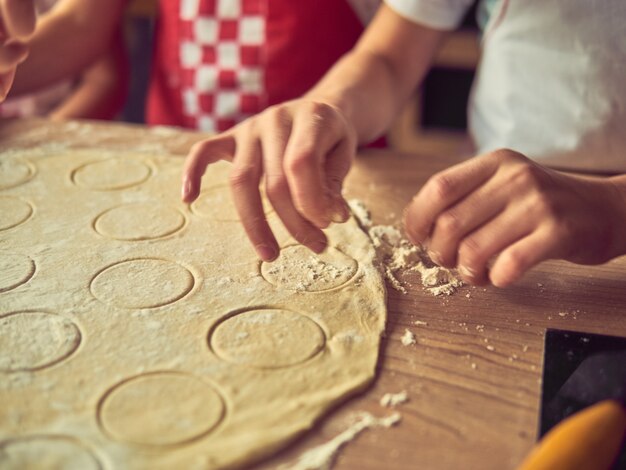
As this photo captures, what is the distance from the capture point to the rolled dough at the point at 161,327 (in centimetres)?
56

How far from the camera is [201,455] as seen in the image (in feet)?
1.77

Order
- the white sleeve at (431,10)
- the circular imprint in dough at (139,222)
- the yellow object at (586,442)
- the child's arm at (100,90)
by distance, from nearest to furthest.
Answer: the yellow object at (586,442) → the circular imprint in dough at (139,222) → the white sleeve at (431,10) → the child's arm at (100,90)

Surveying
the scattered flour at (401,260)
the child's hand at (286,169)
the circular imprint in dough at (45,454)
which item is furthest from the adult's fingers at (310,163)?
the circular imprint in dough at (45,454)

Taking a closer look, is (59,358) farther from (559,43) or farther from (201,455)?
(559,43)

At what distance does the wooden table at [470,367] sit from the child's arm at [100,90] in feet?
2.72

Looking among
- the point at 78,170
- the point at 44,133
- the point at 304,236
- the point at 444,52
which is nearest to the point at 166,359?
the point at 304,236

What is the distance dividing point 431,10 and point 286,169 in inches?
20.5

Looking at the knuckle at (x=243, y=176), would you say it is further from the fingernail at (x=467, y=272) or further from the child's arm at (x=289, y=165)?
the fingernail at (x=467, y=272)

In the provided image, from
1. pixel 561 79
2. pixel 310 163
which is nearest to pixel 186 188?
pixel 310 163

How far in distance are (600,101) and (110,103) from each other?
3.33ft

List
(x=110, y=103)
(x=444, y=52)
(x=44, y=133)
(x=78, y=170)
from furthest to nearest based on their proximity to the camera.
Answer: (x=444, y=52) → (x=110, y=103) → (x=44, y=133) → (x=78, y=170)

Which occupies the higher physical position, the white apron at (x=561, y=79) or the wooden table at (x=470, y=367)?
the white apron at (x=561, y=79)

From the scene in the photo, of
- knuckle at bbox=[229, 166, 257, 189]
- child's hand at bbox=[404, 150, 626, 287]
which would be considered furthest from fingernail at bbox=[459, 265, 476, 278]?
knuckle at bbox=[229, 166, 257, 189]

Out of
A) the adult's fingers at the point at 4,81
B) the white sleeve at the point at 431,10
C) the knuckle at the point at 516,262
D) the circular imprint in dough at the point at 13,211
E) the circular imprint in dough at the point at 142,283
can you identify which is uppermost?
the white sleeve at the point at 431,10
